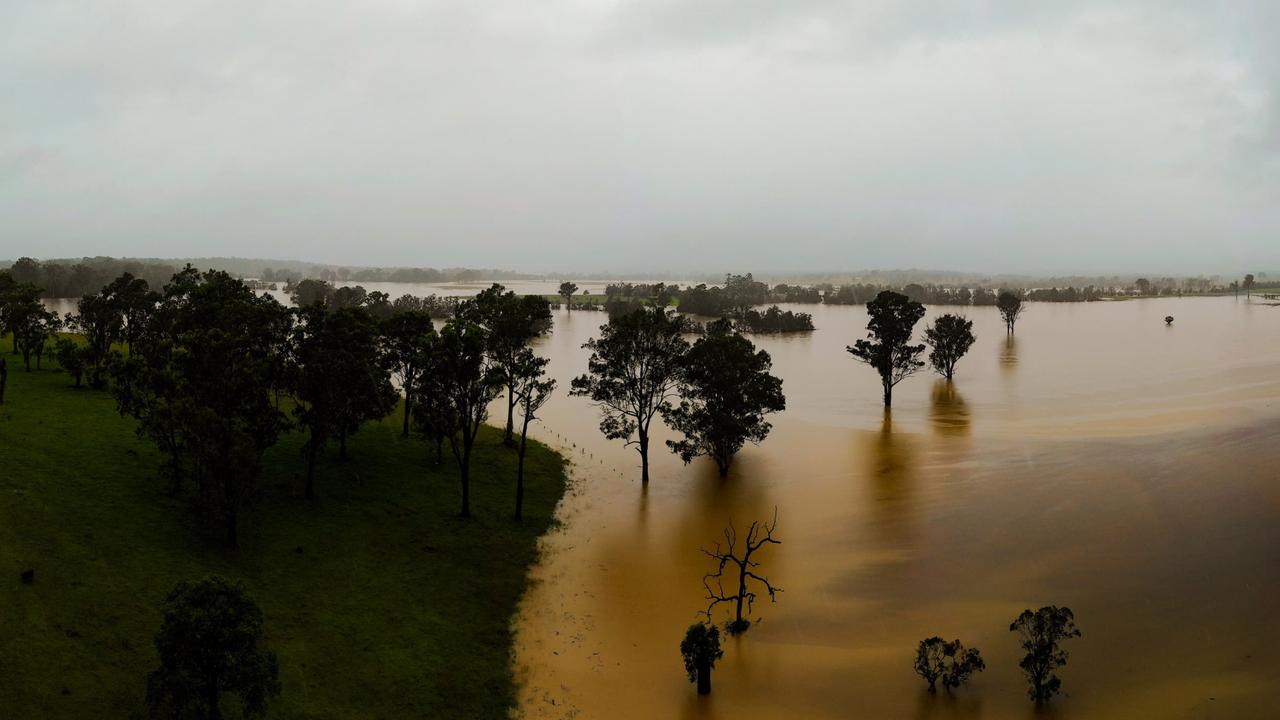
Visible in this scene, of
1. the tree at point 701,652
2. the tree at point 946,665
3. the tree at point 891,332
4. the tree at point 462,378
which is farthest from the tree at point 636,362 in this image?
the tree at point 891,332

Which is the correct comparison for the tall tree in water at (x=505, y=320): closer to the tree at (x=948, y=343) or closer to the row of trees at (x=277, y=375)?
the row of trees at (x=277, y=375)

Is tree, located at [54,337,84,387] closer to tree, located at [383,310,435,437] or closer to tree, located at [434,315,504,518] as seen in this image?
tree, located at [383,310,435,437]

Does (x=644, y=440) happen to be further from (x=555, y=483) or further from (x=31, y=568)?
(x=31, y=568)

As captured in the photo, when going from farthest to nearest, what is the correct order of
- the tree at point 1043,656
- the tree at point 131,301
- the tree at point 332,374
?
the tree at point 131,301
the tree at point 332,374
the tree at point 1043,656

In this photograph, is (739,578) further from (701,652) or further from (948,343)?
(948,343)

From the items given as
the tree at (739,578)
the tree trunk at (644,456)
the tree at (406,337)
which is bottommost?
the tree at (739,578)

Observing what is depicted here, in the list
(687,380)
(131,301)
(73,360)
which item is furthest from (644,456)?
(131,301)
